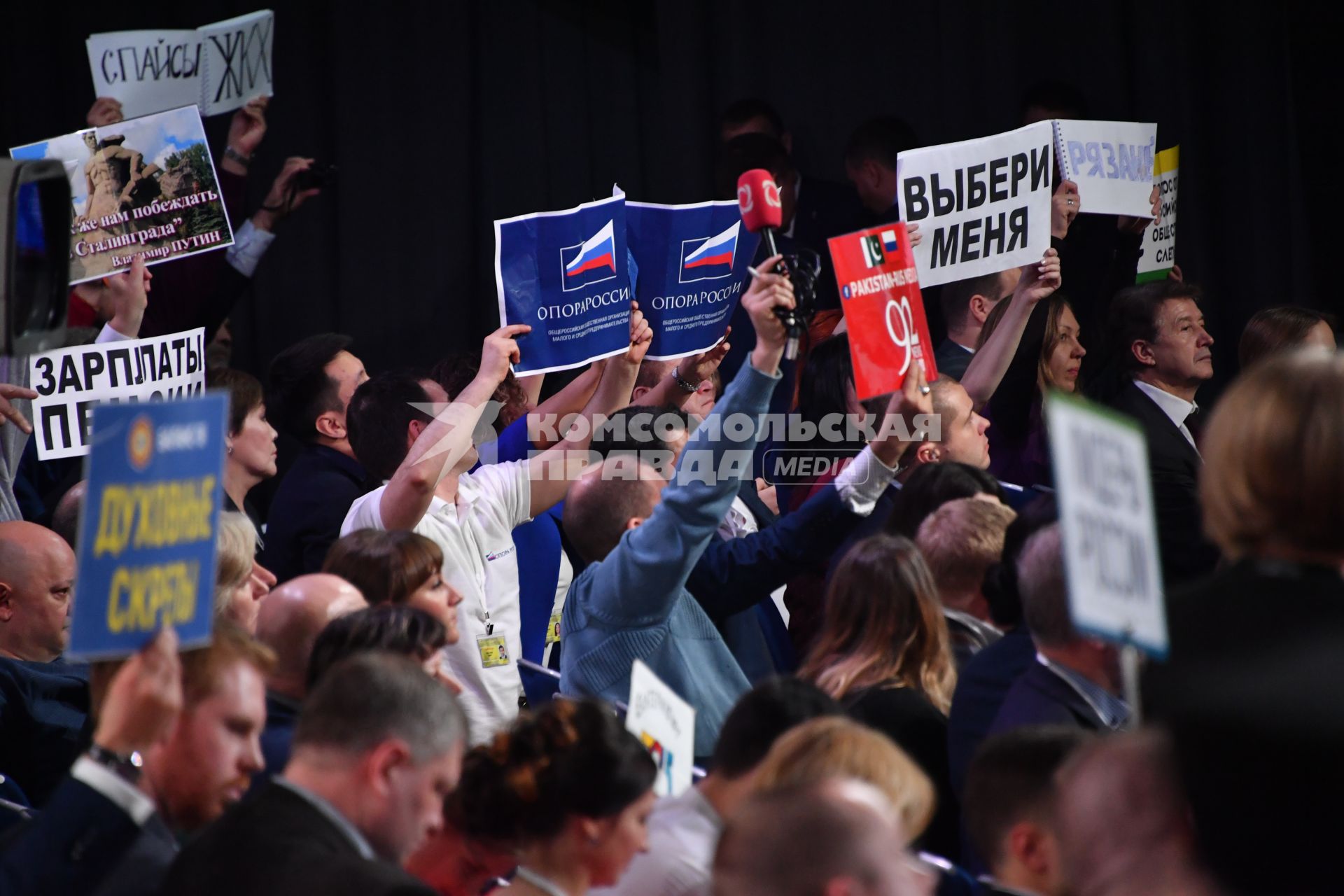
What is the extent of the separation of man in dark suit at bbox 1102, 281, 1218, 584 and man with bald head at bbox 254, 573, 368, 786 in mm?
2679

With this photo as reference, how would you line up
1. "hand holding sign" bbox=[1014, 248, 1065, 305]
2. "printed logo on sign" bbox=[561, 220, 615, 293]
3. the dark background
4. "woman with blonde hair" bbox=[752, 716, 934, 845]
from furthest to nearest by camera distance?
1. the dark background
2. "hand holding sign" bbox=[1014, 248, 1065, 305]
3. "printed logo on sign" bbox=[561, 220, 615, 293]
4. "woman with blonde hair" bbox=[752, 716, 934, 845]

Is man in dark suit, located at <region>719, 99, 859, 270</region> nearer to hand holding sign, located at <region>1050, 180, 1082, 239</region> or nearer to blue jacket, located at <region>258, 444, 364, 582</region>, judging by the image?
hand holding sign, located at <region>1050, 180, 1082, 239</region>

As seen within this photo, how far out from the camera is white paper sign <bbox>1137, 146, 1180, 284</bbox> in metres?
6.20

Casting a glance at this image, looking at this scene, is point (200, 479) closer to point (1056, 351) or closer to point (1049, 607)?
point (1049, 607)

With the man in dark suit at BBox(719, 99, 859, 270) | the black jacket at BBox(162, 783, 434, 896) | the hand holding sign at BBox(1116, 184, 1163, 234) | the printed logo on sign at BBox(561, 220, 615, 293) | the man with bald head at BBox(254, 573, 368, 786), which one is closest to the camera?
the black jacket at BBox(162, 783, 434, 896)

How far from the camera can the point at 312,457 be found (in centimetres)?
501

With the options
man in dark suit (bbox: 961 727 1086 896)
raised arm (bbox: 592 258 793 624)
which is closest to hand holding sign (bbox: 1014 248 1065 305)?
raised arm (bbox: 592 258 793 624)

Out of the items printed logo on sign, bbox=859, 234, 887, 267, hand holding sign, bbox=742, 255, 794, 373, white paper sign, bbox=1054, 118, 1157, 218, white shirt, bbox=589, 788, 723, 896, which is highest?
white paper sign, bbox=1054, 118, 1157, 218

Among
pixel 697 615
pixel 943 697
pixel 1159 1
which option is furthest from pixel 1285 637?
pixel 1159 1

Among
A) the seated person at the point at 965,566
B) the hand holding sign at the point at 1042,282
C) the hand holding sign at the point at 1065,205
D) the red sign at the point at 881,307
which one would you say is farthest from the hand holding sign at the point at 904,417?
the hand holding sign at the point at 1065,205

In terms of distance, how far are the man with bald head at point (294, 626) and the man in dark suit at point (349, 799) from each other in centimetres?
71

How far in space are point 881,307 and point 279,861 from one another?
2812 mm

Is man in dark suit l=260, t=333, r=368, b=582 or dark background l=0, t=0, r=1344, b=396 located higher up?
dark background l=0, t=0, r=1344, b=396

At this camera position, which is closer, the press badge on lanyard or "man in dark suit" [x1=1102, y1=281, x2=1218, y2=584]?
the press badge on lanyard
